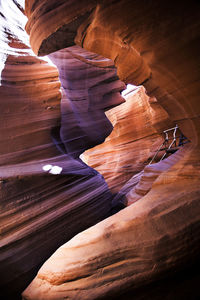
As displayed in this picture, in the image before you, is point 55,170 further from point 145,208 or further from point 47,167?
point 145,208

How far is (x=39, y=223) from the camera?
14.4 ft

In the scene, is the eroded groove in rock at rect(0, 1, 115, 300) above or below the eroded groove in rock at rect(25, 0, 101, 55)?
below

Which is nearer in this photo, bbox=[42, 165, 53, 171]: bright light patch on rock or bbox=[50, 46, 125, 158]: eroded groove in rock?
bbox=[42, 165, 53, 171]: bright light patch on rock

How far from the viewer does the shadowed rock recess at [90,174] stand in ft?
7.61

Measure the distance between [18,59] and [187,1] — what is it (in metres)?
4.23

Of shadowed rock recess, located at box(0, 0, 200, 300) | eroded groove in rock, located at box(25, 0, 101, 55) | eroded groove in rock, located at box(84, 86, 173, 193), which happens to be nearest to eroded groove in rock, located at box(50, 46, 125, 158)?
shadowed rock recess, located at box(0, 0, 200, 300)

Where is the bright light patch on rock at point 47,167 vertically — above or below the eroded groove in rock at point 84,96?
below

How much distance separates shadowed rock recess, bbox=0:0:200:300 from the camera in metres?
2.32

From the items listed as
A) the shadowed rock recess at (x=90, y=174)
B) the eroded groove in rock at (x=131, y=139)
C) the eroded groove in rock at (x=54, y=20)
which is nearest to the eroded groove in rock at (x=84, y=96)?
the shadowed rock recess at (x=90, y=174)

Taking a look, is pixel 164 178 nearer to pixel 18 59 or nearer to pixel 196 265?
pixel 196 265

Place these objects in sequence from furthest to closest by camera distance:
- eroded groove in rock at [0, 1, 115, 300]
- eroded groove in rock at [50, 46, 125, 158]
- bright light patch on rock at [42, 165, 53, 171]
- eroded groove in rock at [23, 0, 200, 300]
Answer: eroded groove in rock at [50, 46, 125, 158] → bright light patch on rock at [42, 165, 53, 171] → eroded groove in rock at [0, 1, 115, 300] → eroded groove in rock at [23, 0, 200, 300]

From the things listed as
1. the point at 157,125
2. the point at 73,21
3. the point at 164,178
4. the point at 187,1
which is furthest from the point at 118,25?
the point at 157,125

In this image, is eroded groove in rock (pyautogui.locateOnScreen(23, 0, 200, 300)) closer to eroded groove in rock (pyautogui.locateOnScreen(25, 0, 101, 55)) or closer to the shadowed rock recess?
the shadowed rock recess

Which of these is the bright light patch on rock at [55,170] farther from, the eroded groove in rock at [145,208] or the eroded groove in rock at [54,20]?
the eroded groove in rock at [54,20]
